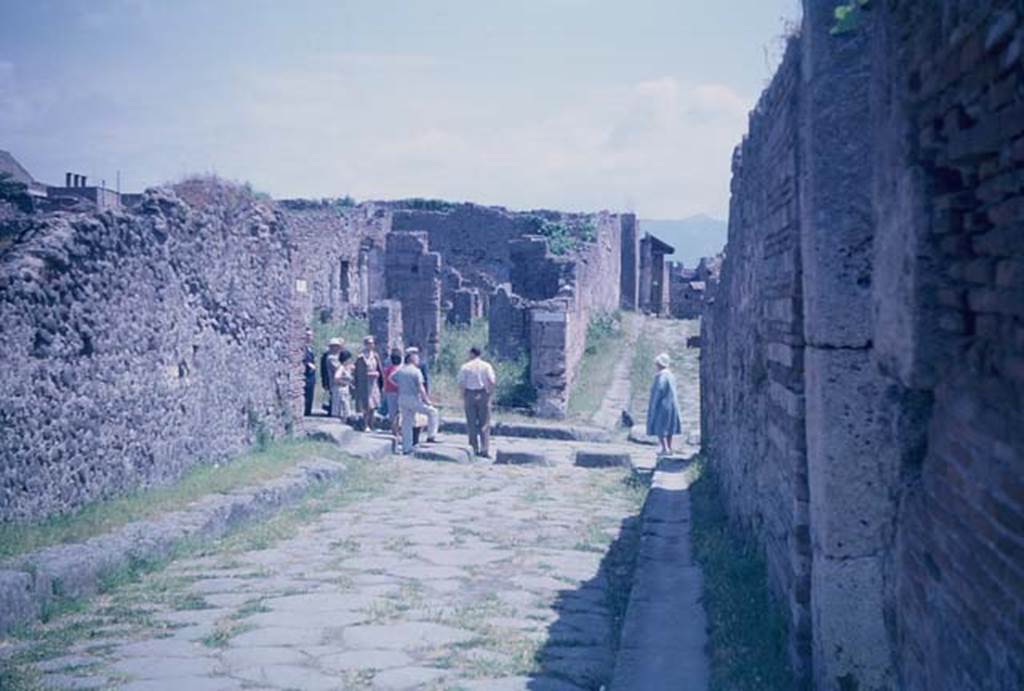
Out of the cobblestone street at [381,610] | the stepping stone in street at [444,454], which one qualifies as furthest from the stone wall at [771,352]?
the stepping stone in street at [444,454]

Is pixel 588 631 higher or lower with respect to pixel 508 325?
lower

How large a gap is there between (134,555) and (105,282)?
2.69 m

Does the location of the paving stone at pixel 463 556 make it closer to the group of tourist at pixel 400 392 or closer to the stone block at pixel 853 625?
the stone block at pixel 853 625

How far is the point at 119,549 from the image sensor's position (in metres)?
6.87

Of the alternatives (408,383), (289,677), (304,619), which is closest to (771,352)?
(289,677)

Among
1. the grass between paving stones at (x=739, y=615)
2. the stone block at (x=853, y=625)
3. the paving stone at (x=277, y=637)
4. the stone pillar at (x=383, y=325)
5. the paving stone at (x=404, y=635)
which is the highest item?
the stone pillar at (x=383, y=325)

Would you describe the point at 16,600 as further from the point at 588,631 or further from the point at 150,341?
the point at 150,341

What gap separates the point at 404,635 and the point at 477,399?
787 cm

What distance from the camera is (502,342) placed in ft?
66.4

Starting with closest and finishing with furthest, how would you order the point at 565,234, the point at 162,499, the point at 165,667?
the point at 165,667 → the point at 162,499 → the point at 565,234

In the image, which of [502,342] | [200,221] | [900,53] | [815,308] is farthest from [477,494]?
[502,342]

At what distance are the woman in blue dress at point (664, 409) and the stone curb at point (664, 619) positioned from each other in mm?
5329

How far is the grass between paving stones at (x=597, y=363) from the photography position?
732 inches

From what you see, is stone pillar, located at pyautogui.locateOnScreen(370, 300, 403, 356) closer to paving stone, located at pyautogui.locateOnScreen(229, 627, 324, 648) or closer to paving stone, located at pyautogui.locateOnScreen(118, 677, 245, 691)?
paving stone, located at pyautogui.locateOnScreen(229, 627, 324, 648)
